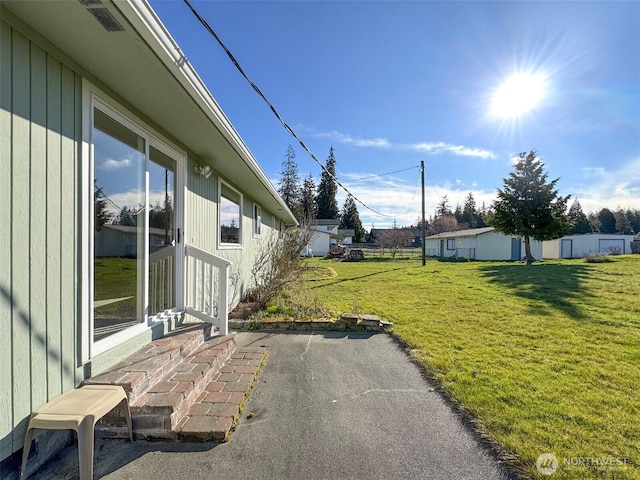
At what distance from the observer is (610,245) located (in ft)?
88.2

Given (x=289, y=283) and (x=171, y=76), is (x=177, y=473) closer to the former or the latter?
(x=171, y=76)

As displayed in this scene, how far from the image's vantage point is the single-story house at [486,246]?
24305mm

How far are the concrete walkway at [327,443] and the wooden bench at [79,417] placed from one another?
29 cm

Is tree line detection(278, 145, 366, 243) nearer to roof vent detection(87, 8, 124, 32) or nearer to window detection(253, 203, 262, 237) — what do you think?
window detection(253, 203, 262, 237)

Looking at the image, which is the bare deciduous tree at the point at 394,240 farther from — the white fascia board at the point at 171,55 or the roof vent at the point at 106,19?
the roof vent at the point at 106,19

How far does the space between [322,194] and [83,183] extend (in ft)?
158

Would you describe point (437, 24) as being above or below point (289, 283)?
above

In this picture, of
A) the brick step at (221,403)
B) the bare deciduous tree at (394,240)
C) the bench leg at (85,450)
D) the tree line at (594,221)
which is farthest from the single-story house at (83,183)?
the tree line at (594,221)

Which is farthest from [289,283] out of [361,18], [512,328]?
[361,18]

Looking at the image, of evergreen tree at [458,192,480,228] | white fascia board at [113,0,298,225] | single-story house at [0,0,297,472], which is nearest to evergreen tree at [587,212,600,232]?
evergreen tree at [458,192,480,228]

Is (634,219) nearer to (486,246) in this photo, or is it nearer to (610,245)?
(610,245)

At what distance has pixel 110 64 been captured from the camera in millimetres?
2363

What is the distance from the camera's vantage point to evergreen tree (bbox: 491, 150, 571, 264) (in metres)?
19.0

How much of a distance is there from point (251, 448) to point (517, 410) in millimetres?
2295
